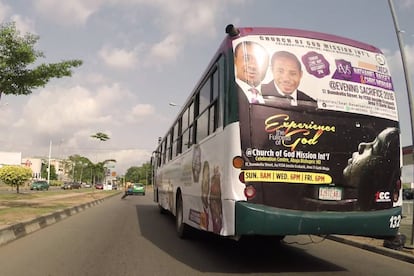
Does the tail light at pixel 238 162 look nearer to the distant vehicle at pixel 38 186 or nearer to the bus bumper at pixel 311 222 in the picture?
the bus bumper at pixel 311 222

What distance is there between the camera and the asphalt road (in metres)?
7.13

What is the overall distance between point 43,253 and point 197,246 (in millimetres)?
3091

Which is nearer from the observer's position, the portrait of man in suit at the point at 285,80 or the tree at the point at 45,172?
the portrait of man in suit at the point at 285,80

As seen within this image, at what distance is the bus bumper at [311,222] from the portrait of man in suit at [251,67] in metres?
1.59

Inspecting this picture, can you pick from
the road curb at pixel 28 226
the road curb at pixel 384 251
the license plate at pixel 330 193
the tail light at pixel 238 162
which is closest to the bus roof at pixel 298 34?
the tail light at pixel 238 162

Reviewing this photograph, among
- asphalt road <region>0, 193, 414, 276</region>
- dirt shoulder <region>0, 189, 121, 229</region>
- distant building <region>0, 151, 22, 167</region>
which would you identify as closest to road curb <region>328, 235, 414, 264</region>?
asphalt road <region>0, 193, 414, 276</region>

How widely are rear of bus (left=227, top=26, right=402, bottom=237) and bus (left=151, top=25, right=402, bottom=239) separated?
0.05 ft

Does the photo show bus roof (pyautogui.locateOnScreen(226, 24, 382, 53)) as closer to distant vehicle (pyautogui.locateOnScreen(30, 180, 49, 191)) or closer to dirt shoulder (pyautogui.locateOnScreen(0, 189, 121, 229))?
dirt shoulder (pyautogui.locateOnScreen(0, 189, 121, 229))

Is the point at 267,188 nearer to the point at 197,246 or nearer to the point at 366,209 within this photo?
the point at 366,209

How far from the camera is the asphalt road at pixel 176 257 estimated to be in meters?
7.13

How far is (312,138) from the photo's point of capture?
6.61m

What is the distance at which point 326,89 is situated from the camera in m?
6.81

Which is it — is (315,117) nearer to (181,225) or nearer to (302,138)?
(302,138)

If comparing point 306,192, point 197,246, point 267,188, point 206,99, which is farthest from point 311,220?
point 197,246
